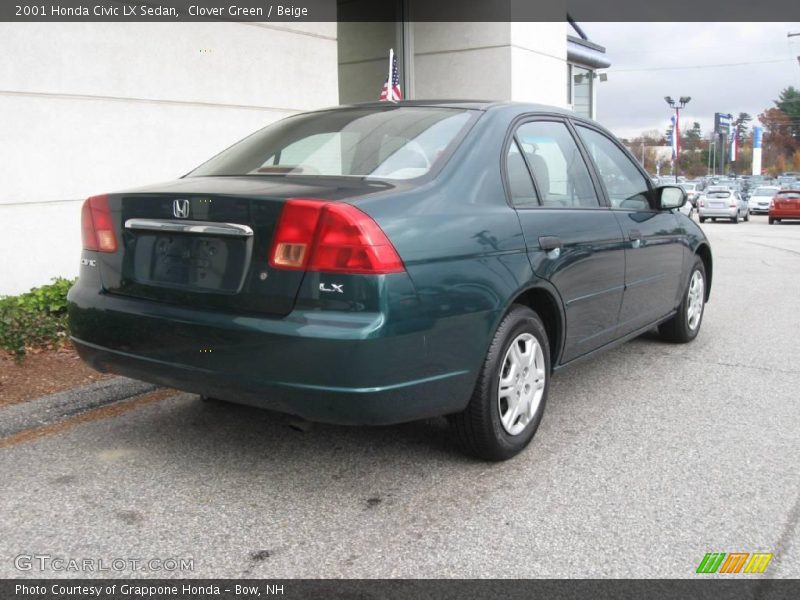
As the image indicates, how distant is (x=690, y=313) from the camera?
6.38 m

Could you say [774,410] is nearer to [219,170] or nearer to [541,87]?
[219,170]

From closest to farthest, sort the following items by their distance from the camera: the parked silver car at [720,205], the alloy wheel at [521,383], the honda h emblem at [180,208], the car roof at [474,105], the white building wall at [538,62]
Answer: the honda h emblem at [180,208] → the alloy wheel at [521,383] → the car roof at [474,105] → the white building wall at [538,62] → the parked silver car at [720,205]

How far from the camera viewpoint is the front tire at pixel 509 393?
3.55m

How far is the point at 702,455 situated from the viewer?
3.91 meters

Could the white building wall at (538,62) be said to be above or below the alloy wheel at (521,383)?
above

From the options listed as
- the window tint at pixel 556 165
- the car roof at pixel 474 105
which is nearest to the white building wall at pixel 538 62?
the window tint at pixel 556 165

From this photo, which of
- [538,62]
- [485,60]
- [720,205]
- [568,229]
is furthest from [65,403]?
[720,205]

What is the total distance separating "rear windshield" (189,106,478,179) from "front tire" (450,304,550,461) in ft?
2.76

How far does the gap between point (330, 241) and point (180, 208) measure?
0.72 metres

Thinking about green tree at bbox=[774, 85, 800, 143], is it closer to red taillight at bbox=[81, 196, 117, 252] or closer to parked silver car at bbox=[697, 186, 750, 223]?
parked silver car at bbox=[697, 186, 750, 223]

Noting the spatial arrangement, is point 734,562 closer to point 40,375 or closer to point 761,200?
point 40,375

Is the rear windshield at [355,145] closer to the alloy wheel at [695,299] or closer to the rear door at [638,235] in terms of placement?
the rear door at [638,235]

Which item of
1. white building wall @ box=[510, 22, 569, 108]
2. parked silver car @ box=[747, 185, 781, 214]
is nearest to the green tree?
parked silver car @ box=[747, 185, 781, 214]

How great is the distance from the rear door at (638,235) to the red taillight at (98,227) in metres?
2.73
